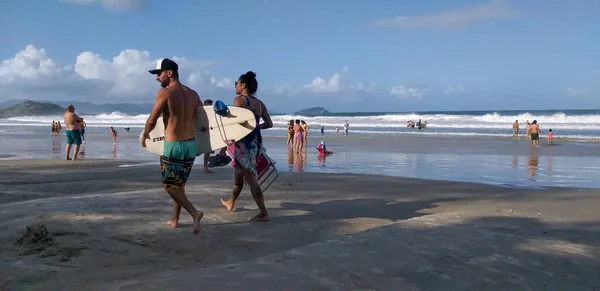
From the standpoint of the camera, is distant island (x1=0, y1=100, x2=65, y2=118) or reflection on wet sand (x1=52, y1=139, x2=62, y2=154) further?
distant island (x1=0, y1=100, x2=65, y2=118)

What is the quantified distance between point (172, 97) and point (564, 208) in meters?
6.14

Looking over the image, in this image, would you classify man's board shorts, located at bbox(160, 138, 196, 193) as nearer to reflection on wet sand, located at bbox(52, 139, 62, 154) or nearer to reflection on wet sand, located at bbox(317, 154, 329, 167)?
reflection on wet sand, located at bbox(317, 154, 329, 167)

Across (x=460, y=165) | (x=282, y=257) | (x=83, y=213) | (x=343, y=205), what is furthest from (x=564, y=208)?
(x=460, y=165)

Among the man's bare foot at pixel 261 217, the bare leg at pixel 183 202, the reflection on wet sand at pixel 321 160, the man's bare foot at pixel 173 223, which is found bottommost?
the reflection on wet sand at pixel 321 160

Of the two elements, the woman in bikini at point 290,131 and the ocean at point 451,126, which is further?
the ocean at point 451,126

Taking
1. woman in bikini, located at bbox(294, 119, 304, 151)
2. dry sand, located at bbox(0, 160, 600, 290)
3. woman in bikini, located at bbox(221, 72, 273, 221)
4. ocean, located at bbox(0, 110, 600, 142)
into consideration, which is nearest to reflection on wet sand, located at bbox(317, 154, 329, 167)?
woman in bikini, located at bbox(294, 119, 304, 151)

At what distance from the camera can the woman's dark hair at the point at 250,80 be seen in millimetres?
6242

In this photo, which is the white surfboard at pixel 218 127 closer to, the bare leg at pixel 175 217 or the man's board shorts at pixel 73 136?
the bare leg at pixel 175 217

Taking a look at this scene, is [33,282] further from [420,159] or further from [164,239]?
[420,159]

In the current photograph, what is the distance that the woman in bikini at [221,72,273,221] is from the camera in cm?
595

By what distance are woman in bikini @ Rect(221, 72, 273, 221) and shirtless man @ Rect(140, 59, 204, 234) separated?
70cm

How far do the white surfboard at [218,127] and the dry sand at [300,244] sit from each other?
0.95 meters

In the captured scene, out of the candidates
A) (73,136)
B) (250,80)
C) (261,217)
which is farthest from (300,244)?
(73,136)

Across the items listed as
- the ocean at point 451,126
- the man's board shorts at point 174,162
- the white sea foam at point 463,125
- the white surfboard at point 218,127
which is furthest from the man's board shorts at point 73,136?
the white sea foam at point 463,125
